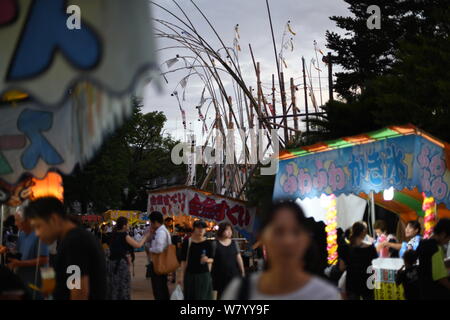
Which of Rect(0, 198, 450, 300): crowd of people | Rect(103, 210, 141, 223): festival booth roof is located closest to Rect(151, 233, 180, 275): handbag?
Rect(0, 198, 450, 300): crowd of people

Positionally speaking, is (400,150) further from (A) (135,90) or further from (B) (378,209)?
(B) (378,209)

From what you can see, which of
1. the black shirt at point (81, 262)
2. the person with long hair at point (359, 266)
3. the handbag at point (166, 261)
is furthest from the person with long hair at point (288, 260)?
the handbag at point (166, 261)

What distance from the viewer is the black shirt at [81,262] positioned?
4.55 metres

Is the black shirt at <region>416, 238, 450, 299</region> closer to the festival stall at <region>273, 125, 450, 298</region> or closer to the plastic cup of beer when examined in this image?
the festival stall at <region>273, 125, 450, 298</region>

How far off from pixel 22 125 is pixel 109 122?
4.69 feet

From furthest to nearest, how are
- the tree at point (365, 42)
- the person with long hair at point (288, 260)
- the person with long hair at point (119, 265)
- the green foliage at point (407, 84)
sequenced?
the tree at point (365, 42) → the green foliage at point (407, 84) → the person with long hair at point (119, 265) → the person with long hair at point (288, 260)

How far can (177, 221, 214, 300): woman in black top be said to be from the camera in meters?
9.00

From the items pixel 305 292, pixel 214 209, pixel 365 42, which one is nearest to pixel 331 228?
pixel 214 209

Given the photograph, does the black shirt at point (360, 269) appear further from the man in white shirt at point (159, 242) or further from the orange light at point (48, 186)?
the orange light at point (48, 186)

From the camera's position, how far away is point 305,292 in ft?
8.06

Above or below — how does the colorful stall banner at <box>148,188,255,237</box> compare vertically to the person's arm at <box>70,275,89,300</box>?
above

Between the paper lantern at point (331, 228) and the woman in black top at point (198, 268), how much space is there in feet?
11.0

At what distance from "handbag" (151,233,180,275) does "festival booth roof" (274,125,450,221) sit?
179 centimetres

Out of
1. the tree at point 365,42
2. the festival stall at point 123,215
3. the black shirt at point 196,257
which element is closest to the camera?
the black shirt at point 196,257
